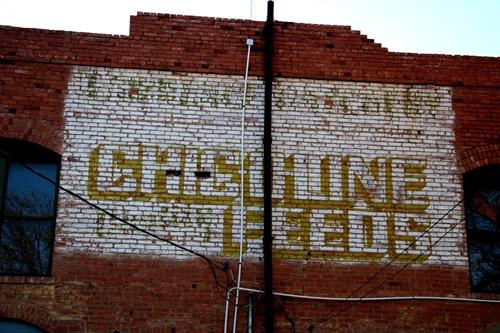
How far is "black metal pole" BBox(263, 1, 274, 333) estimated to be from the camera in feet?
27.8

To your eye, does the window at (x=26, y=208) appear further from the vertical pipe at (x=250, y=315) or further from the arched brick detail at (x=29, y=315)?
the vertical pipe at (x=250, y=315)

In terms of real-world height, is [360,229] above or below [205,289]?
above

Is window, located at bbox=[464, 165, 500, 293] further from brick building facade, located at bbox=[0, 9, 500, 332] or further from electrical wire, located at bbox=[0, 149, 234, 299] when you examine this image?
electrical wire, located at bbox=[0, 149, 234, 299]

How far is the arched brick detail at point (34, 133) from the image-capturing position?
29.6ft

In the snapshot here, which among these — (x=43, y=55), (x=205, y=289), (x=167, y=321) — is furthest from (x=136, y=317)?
(x=43, y=55)

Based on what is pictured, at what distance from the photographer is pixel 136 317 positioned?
842cm

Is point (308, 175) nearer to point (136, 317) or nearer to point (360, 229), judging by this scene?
point (360, 229)

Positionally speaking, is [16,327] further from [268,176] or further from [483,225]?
[483,225]

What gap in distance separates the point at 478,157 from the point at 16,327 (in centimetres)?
650

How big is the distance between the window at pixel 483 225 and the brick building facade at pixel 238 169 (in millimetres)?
163

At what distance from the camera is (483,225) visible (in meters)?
9.62

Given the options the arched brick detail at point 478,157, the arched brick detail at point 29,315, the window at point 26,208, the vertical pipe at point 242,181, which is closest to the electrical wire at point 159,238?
the vertical pipe at point 242,181

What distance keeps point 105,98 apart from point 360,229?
3.89 meters

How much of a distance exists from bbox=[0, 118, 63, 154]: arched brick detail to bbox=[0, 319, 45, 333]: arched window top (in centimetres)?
223
